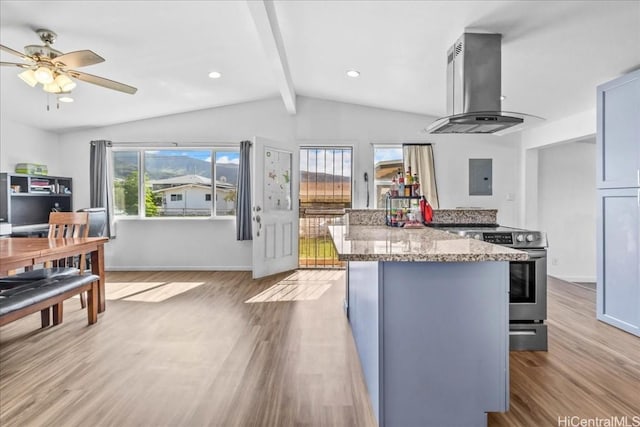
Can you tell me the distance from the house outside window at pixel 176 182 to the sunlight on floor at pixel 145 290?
130 centimetres

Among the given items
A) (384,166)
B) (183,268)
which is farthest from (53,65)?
(384,166)

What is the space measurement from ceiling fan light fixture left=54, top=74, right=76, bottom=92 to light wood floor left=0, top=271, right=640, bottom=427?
1.96m

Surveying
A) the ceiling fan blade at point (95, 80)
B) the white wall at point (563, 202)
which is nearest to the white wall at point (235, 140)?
the white wall at point (563, 202)

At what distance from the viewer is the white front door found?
4766 mm

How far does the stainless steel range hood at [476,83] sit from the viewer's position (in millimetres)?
2658

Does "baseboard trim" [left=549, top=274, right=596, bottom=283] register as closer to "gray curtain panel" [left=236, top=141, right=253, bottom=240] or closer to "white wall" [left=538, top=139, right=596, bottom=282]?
"white wall" [left=538, top=139, right=596, bottom=282]

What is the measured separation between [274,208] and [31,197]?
338 cm

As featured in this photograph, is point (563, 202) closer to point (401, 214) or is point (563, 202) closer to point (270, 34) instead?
point (401, 214)

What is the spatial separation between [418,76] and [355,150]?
1683mm

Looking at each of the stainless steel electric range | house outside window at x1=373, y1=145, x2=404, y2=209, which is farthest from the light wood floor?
house outside window at x1=373, y1=145, x2=404, y2=209

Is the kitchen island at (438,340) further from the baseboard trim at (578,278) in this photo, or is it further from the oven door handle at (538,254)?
the baseboard trim at (578,278)

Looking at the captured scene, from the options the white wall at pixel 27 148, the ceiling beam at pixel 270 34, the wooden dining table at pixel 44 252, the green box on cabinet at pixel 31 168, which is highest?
the ceiling beam at pixel 270 34

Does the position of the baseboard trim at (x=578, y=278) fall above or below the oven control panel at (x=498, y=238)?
below

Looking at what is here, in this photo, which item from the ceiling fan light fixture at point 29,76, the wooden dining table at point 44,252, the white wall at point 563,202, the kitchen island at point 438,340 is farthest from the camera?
the white wall at point 563,202
